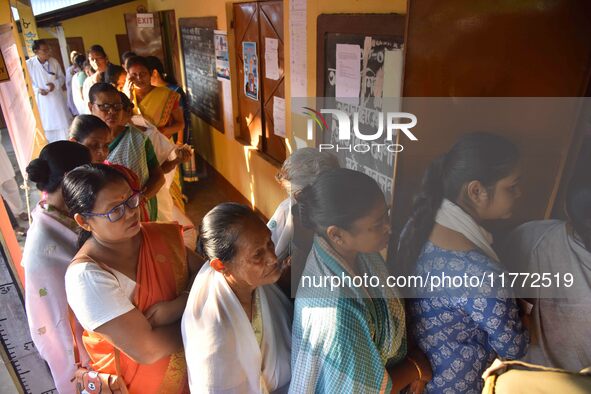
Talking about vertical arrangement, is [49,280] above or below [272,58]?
below

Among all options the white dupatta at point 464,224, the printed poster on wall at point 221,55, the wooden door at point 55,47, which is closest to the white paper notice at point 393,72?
the white dupatta at point 464,224

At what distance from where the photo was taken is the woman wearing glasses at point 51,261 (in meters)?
1.28

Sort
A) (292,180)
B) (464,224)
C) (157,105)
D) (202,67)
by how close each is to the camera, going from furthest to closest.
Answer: (202,67) < (157,105) < (292,180) < (464,224)

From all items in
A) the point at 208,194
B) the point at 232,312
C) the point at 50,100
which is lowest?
the point at 208,194

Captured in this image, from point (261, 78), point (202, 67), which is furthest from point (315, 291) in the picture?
point (202, 67)

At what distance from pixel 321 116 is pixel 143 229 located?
5.25ft

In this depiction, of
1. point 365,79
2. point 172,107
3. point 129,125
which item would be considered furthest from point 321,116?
point 172,107

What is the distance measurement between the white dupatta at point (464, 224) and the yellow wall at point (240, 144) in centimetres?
112

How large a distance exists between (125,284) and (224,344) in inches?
14.3

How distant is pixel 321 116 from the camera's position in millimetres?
2568

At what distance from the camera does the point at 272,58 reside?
3061 mm

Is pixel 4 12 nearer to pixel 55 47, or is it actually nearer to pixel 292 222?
A: pixel 292 222

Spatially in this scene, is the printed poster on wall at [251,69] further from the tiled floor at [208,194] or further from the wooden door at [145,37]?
the wooden door at [145,37]

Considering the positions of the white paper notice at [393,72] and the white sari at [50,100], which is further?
the white sari at [50,100]
